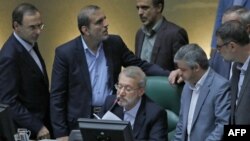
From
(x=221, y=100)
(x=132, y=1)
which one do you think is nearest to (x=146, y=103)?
(x=221, y=100)

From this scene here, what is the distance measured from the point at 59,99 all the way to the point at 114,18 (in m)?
2.85

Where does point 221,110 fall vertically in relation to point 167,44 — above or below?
below

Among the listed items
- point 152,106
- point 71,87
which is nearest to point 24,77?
point 71,87

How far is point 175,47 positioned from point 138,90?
1162 mm

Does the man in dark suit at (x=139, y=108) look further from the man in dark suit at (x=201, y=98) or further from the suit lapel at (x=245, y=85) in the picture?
the suit lapel at (x=245, y=85)

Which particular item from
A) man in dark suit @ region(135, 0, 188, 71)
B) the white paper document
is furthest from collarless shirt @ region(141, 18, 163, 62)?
the white paper document

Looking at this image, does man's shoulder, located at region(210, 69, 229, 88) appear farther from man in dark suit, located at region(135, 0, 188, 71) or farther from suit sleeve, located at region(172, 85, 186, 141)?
man in dark suit, located at region(135, 0, 188, 71)

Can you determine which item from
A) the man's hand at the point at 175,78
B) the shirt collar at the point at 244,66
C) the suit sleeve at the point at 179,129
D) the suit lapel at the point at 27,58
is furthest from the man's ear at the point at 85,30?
the shirt collar at the point at 244,66

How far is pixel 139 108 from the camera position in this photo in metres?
5.17

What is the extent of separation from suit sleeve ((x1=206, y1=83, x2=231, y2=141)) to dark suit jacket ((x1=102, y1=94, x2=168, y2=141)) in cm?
38

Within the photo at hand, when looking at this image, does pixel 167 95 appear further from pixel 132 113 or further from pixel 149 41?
pixel 149 41

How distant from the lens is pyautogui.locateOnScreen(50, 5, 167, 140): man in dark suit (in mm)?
5617

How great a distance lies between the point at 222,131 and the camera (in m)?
4.78

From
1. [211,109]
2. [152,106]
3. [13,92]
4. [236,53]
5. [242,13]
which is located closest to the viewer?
[236,53]
